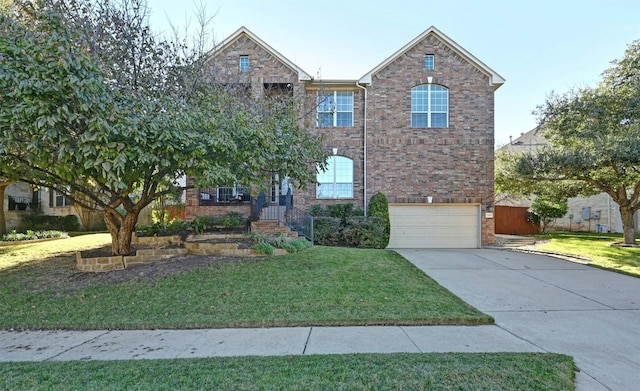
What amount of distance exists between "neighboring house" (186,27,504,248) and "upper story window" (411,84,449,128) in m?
0.04

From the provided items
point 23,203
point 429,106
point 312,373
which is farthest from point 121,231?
point 23,203

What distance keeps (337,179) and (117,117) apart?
9972 millimetres

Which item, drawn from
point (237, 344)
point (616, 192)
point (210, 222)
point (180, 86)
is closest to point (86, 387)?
point (237, 344)

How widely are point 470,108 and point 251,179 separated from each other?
10899 millimetres

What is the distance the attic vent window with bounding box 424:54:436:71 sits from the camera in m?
14.5

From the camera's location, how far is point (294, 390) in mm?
3137

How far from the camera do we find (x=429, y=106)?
47.4 ft

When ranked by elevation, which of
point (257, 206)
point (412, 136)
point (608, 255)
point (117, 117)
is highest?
point (412, 136)

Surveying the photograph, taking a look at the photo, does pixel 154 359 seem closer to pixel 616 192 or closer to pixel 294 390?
pixel 294 390

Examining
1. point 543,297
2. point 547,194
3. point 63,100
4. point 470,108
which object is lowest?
point 543,297

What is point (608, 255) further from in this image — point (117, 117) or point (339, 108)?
point (117, 117)

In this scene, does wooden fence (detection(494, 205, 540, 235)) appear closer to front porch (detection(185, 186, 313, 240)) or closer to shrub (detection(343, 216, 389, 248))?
shrub (detection(343, 216, 389, 248))

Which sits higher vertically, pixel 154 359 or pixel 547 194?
pixel 547 194

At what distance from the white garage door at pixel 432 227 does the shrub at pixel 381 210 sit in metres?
0.84
